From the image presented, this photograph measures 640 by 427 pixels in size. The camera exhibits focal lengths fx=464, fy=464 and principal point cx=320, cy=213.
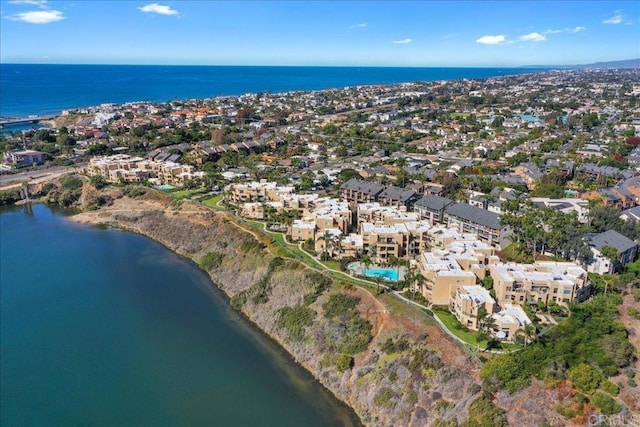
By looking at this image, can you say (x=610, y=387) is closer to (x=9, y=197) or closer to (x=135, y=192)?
(x=135, y=192)

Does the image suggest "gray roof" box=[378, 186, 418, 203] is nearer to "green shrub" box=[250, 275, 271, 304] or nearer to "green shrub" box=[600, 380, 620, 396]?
"green shrub" box=[250, 275, 271, 304]

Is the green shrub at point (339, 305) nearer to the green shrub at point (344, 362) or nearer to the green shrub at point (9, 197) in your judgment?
the green shrub at point (344, 362)

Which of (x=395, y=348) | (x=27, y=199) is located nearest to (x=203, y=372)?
(x=395, y=348)

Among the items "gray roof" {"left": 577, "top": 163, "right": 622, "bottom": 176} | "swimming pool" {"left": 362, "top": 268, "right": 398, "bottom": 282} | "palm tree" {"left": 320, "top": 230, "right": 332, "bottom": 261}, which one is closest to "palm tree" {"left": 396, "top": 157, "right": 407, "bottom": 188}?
"palm tree" {"left": 320, "top": 230, "right": 332, "bottom": 261}

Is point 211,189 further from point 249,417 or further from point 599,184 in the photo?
point 599,184

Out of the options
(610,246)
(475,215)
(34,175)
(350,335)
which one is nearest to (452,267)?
(350,335)

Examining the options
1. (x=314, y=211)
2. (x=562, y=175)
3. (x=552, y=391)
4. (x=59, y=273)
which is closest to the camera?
(x=552, y=391)

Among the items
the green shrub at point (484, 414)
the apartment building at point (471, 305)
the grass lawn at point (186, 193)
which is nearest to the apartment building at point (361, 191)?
the grass lawn at point (186, 193)
